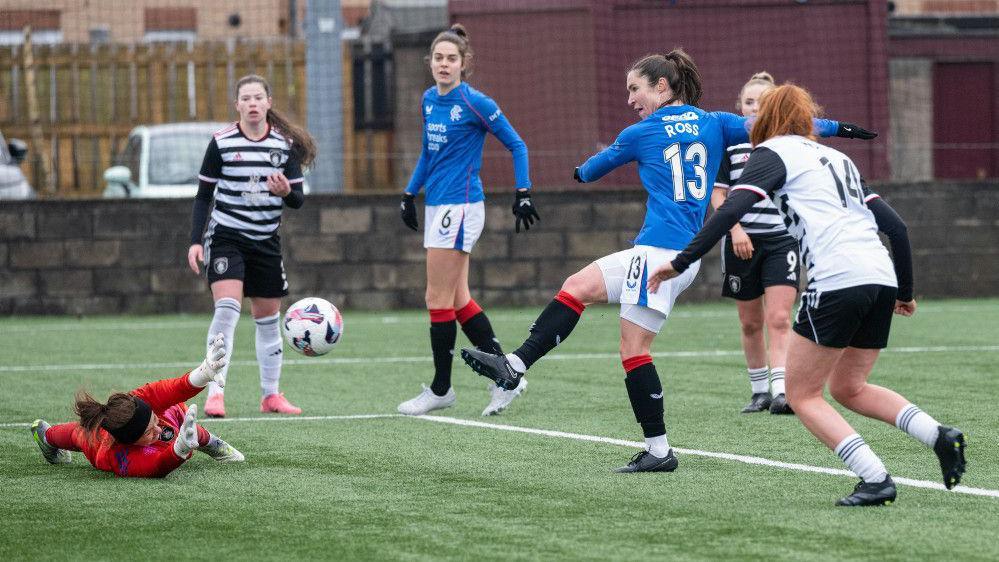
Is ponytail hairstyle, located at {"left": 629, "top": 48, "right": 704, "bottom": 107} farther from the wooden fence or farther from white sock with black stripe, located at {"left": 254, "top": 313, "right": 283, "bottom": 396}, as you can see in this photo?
the wooden fence

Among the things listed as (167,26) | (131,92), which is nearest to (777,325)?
(131,92)

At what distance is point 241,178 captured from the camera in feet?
29.6

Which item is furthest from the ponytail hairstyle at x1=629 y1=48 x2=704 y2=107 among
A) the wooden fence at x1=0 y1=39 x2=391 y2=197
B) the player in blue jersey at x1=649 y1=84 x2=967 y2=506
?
the wooden fence at x1=0 y1=39 x2=391 y2=197

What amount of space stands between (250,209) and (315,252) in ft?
26.8

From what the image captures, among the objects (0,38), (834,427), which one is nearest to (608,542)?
(834,427)

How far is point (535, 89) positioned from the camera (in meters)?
19.2

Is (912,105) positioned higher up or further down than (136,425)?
higher up

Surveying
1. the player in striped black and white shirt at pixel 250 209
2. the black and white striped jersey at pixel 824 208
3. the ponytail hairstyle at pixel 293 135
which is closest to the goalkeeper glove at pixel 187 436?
the black and white striped jersey at pixel 824 208

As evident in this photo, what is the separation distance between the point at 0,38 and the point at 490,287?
6.45 metres

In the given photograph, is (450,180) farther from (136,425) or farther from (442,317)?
(136,425)

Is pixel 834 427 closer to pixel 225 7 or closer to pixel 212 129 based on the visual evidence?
pixel 212 129

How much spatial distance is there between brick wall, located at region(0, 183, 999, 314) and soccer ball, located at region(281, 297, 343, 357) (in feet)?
27.5

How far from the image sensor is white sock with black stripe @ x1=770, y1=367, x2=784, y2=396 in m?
8.70

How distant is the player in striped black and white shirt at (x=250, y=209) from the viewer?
8.95m
